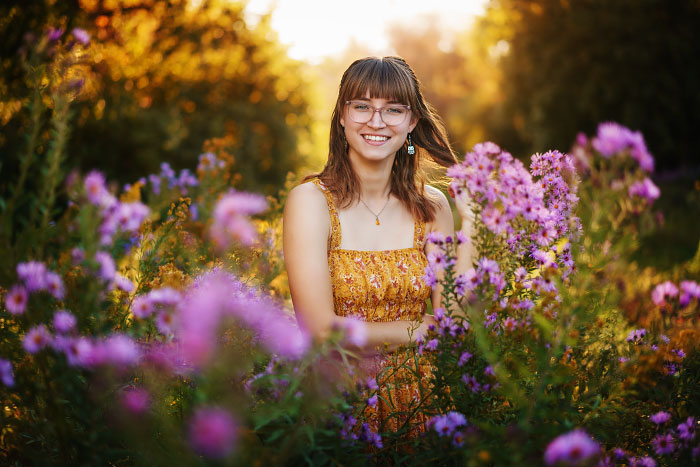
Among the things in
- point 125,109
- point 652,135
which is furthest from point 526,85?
point 125,109

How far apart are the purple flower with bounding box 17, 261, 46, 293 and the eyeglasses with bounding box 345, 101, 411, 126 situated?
62.8 inches

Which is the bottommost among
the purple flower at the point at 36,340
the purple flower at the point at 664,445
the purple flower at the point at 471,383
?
the purple flower at the point at 664,445

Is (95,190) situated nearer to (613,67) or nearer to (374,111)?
(374,111)

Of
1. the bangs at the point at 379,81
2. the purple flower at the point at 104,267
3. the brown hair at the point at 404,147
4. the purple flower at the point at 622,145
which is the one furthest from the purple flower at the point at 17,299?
the bangs at the point at 379,81

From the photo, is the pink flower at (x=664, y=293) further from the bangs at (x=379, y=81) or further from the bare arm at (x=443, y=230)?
the bangs at (x=379, y=81)

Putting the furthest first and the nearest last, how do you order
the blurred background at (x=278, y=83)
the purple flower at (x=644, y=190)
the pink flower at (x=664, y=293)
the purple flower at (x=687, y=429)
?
1. the blurred background at (x=278, y=83)
2. the pink flower at (x=664, y=293)
3. the purple flower at (x=687, y=429)
4. the purple flower at (x=644, y=190)

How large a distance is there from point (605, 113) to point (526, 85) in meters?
2.89

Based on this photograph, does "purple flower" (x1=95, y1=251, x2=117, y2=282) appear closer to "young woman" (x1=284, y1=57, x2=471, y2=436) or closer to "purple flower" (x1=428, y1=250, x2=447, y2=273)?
"purple flower" (x1=428, y1=250, x2=447, y2=273)

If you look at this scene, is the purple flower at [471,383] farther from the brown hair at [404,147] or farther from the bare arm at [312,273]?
the brown hair at [404,147]

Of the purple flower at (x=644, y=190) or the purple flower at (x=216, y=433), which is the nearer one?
the purple flower at (x=216, y=433)

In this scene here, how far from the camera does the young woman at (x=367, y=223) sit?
2.33 meters

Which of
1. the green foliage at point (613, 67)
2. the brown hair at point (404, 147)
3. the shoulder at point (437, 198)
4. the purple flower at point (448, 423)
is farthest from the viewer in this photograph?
the green foliage at point (613, 67)

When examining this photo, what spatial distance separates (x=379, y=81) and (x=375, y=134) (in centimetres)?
24

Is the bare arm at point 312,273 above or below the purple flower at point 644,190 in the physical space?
above
